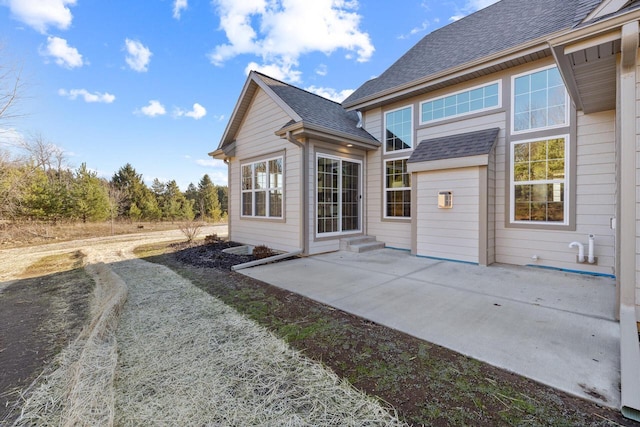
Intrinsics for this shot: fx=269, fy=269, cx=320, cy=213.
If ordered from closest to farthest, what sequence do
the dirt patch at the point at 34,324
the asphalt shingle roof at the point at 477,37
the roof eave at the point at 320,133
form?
the dirt patch at the point at 34,324 → the asphalt shingle roof at the point at 477,37 → the roof eave at the point at 320,133

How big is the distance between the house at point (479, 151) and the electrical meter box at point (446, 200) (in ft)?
0.09

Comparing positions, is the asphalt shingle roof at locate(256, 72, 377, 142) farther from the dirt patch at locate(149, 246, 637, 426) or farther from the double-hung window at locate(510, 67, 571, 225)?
the dirt patch at locate(149, 246, 637, 426)

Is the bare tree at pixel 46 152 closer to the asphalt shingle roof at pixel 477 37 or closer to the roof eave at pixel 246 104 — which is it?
the roof eave at pixel 246 104

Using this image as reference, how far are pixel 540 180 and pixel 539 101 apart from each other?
1.64 m

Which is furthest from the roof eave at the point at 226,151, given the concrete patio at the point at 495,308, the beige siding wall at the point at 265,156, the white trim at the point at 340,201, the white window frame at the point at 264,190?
the concrete patio at the point at 495,308

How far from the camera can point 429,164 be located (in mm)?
6422

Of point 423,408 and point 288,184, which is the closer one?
point 423,408

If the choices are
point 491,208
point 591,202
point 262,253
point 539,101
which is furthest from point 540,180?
point 262,253

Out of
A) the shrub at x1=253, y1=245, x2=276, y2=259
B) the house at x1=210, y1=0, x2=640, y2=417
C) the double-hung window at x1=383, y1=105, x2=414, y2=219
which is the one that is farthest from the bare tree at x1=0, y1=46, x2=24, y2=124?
the double-hung window at x1=383, y1=105, x2=414, y2=219

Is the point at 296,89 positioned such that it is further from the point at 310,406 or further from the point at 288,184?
the point at 310,406

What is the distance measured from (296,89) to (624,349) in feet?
29.6

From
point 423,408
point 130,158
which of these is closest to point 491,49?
point 423,408

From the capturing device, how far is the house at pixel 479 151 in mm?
3006

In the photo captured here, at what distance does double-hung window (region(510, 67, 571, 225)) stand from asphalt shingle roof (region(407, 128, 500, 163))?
58 centimetres
